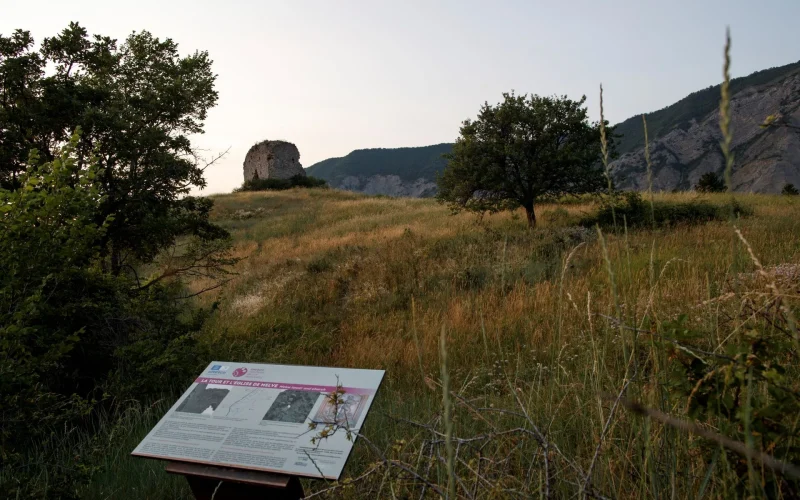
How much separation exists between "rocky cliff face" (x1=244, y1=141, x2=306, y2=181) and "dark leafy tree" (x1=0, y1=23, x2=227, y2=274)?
42560 millimetres

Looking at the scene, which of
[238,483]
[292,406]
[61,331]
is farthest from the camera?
[61,331]

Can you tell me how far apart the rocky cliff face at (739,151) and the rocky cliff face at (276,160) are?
159 ft

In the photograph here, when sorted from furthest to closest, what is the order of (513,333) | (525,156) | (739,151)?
(739,151), (525,156), (513,333)

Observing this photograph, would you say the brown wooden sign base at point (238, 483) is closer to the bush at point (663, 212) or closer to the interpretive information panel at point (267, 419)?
the interpretive information panel at point (267, 419)

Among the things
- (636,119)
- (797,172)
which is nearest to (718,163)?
(797,172)

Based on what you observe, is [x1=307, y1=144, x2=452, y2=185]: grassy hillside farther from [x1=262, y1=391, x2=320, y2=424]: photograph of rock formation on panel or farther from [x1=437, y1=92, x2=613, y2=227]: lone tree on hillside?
[x1=262, y1=391, x2=320, y2=424]: photograph of rock formation on panel

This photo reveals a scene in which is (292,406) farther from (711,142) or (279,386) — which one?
(711,142)

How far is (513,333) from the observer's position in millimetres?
6465

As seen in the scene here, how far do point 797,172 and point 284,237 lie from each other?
246ft

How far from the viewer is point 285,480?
2.76 metres

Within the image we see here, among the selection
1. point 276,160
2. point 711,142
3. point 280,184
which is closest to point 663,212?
point 280,184

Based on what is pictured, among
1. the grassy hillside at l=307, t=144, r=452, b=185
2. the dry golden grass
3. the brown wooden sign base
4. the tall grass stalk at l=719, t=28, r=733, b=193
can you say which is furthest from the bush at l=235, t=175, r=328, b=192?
the grassy hillside at l=307, t=144, r=452, b=185

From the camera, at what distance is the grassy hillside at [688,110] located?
93688mm

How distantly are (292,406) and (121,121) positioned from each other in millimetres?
7663
